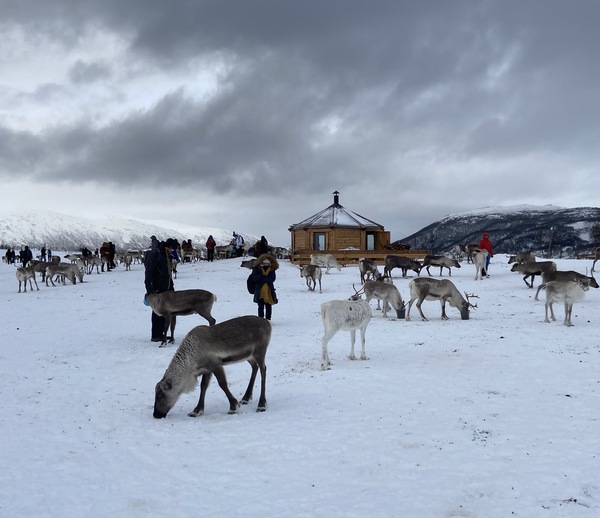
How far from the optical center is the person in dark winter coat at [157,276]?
1211 cm

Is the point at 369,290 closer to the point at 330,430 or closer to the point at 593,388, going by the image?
the point at 593,388

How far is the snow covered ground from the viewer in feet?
15.0

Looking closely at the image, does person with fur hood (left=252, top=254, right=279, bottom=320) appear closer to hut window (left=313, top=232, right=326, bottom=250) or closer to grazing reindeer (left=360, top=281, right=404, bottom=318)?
grazing reindeer (left=360, top=281, right=404, bottom=318)

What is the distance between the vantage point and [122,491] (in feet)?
15.6

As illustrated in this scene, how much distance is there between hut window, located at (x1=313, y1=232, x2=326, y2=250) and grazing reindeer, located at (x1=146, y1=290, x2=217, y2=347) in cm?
3060

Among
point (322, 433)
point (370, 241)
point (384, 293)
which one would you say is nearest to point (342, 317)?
point (322, 433)

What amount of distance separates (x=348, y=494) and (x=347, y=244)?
37.6 m

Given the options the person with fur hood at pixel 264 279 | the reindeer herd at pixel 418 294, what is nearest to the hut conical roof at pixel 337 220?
the reindeer herd at pixel 418 294

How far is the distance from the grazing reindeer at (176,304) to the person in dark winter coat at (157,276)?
1.37ft

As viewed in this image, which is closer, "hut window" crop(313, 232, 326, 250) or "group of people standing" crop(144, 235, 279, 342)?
"group of people standing" crop(144, 235, 279, 342)

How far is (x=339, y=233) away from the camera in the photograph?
41.7m

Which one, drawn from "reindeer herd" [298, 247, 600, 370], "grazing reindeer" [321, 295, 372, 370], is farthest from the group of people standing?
"grazing reindeer" [321, 295, 372, 370]

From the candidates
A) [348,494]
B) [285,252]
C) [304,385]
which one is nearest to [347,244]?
[285,252]

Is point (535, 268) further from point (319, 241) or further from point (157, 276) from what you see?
point (319, 241)
